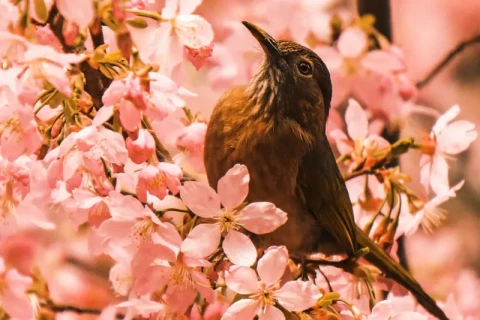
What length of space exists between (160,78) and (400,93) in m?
0.88

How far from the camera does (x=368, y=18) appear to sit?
4.87 ft

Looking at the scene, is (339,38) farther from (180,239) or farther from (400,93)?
(180,239)

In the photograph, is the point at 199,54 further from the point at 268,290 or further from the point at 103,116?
the point at 268,290

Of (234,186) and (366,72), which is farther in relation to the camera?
(366,72)

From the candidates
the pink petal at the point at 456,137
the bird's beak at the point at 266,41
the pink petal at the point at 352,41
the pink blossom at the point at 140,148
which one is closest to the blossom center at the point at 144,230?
the pink blossom at the point at 140,148

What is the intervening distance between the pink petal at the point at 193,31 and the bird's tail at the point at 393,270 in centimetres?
48

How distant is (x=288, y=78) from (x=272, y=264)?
49cm

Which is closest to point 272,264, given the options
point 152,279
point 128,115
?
point 152,279

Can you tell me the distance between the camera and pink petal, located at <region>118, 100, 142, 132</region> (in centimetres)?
78

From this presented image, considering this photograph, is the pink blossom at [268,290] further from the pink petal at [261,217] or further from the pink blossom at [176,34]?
the pink blossom at [176,34]

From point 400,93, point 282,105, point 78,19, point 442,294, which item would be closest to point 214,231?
point 78,19

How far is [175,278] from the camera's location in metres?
0.91

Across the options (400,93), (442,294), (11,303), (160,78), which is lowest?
(442,294)

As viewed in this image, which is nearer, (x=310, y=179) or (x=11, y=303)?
(x=11, y=303)
